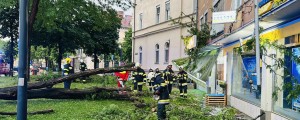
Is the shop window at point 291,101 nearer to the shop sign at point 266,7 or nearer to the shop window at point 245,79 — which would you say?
the shop sign at point 266,7

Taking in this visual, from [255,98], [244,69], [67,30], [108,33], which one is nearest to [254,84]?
[255,98]

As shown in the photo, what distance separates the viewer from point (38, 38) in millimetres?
32688

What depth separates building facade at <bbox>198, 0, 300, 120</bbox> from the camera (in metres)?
8.06

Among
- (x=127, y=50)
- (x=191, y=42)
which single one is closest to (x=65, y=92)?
(x=191, y=42)

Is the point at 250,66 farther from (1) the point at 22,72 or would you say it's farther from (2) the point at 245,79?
(1) the point at 22,72

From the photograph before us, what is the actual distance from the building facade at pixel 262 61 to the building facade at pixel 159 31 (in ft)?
26.0

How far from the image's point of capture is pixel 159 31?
33.0m

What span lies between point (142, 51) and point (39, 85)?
25327mm

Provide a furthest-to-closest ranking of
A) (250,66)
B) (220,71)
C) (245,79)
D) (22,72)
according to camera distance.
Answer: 1. (220,71)
2. (245,79)
3. (250,66)
4. (22,72)

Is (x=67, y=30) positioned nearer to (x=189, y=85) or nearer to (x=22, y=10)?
(x=189, y=85)

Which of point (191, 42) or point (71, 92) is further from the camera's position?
point (191, 42)

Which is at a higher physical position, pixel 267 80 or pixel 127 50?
pixel 127 50

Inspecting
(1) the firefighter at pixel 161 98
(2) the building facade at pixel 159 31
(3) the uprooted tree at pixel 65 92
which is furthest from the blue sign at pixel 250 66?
(2) the building facade at pixel 159 31

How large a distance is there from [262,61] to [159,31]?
2683 cm
